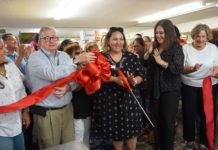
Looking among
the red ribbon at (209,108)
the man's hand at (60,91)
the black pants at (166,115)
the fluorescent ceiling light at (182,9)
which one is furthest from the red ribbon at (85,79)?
the fluorescent ceiling light at (182,9)

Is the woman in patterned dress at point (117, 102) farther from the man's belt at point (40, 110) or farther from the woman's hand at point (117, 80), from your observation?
the man's belt at point (40, 110)

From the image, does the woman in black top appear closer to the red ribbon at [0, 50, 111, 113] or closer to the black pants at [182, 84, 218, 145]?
the black pants at [182, 84, 218, 145]

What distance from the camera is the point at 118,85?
2.28 m

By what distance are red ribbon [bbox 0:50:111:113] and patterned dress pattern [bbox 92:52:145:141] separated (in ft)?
0.60

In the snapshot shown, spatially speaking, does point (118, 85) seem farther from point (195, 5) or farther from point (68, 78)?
point (195, 5)

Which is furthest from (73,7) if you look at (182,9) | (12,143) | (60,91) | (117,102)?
(12,143)

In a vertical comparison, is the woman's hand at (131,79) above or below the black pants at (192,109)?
above

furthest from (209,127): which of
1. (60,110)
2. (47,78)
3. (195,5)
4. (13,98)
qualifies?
(195,5)

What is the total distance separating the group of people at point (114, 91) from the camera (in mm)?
1899

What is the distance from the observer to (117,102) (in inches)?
90.5

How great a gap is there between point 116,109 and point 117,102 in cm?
7

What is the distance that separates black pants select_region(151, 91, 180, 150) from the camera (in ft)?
8.13

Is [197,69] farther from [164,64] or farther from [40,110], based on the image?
[40,110]

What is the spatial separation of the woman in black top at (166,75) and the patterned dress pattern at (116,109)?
0.98 ft
